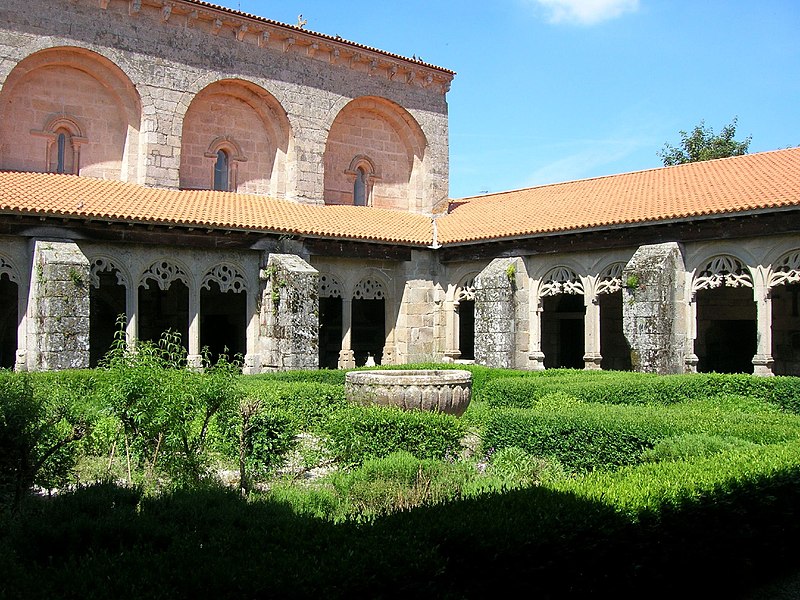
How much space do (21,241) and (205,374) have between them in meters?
7.91

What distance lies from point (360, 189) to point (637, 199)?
291 inches

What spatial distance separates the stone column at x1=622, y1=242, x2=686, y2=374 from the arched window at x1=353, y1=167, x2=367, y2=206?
26.1 ft

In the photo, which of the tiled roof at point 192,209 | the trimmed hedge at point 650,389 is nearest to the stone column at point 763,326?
the trimmed hedge at point 650,389

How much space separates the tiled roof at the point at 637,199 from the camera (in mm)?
14273

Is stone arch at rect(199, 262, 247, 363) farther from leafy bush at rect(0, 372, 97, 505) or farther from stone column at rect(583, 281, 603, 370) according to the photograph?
leafy bush at rect(0, 372, 97, 505)

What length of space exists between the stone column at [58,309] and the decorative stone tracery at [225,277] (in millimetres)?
2867

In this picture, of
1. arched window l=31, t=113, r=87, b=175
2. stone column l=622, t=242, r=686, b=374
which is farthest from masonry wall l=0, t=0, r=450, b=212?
stone column l=622, t=242, r=686, b=374

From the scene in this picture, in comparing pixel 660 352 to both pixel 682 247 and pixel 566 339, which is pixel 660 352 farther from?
pixel 566 339

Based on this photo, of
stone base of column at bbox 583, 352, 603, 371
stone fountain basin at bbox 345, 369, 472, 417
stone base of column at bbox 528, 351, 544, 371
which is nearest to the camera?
stone fountain basin at bbox 345, 369, 472, 417

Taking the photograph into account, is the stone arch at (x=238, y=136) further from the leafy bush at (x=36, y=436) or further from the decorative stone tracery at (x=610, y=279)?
the leafy bush at (x=36, y=436)

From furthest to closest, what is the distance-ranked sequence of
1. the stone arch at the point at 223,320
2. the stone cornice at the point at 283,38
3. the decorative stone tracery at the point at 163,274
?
1. the stone arch at the point at 223,320
2. the stone cornice at the point at 283,38
3. the decorative stone tracery at the point at 163,274

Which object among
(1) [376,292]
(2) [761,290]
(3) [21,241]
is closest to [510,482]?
(2) [761,290]

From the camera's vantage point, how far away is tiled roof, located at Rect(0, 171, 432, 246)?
537 inches

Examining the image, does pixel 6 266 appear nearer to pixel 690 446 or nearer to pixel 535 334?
pixel 535 334
